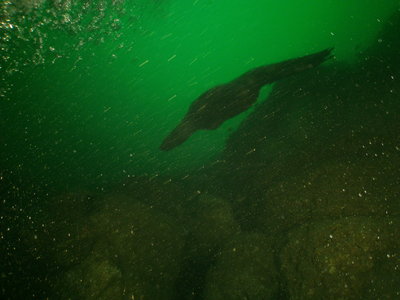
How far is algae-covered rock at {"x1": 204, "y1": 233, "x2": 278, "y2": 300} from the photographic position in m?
5.18

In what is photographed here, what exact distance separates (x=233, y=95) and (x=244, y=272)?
239 inches

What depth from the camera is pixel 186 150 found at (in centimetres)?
2392

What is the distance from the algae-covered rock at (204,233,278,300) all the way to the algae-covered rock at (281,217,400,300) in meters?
0.38

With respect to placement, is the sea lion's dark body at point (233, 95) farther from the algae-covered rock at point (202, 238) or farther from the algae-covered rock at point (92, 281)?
the algae-covered rock at point (92, 281)

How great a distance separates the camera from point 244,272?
214 inches

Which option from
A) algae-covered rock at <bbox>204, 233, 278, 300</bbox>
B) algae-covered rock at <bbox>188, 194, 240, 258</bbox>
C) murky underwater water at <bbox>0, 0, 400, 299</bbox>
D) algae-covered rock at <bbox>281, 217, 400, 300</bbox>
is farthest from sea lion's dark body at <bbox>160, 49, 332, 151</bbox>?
algae-covered rock at <bbox>281, 217, 400, 300</bbox>

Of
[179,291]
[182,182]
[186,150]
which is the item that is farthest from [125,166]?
[179,291]

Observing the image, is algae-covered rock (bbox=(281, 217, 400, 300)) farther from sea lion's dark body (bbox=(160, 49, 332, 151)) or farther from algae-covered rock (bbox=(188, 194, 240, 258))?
sea lion's dark body (bbox=(160, 49, 332, 151))

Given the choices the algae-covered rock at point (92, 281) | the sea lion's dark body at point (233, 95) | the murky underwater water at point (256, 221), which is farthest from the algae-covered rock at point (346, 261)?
the sea lion's dark body at point (233, 95)

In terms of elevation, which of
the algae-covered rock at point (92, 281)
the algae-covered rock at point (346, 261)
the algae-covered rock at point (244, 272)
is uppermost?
the algae-covered rock at point (92, 281)

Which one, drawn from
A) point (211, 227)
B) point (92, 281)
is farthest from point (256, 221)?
point (92, 281)

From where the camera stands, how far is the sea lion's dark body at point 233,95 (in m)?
9.44

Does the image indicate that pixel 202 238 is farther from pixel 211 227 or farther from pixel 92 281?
pixel 92 281

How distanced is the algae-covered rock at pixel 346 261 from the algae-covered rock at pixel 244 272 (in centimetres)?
38
